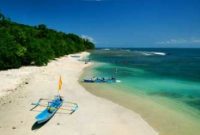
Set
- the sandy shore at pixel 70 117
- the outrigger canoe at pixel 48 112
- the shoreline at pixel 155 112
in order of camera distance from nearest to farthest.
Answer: the sandy shore at pixel 70 117, the outrigger canoe at pixel 48 112, the shoreline at pixel 155 112

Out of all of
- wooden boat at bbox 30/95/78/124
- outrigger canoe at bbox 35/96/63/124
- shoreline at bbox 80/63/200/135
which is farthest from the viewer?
shoreline at bbox 80/63/200/135

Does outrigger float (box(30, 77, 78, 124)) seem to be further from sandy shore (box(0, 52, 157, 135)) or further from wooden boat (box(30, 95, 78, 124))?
sandy shore (box(0, 52, 157, 135))

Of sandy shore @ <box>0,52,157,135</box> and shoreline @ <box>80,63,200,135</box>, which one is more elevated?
sandy shore @ <box>0,52,157,135</box>

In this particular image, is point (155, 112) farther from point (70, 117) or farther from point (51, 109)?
point (51, 109)

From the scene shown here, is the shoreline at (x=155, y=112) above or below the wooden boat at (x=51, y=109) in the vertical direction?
below

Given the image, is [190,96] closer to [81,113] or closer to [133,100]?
[133,100]

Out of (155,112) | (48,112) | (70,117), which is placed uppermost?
(48,112)

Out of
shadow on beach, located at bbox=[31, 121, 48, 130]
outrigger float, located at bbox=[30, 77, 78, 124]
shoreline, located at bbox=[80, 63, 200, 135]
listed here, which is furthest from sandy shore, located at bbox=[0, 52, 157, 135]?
shoreline, located at bbox=[80, 63, 200, 135]

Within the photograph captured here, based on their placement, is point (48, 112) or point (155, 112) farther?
point (155, 112)

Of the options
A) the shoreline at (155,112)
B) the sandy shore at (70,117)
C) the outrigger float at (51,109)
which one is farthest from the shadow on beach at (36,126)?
the shoreline at (155,112)

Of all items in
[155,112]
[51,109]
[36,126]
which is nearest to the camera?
[36,126]

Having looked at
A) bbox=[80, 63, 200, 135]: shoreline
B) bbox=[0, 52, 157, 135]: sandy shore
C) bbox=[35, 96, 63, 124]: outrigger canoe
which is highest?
bbox=[35, 96, 63, 124]: outrigger canoe

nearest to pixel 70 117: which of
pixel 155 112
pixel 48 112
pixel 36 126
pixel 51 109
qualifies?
Result: pixel 51 109

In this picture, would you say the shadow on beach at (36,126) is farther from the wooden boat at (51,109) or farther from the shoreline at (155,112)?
the shoreline at (155,112)
